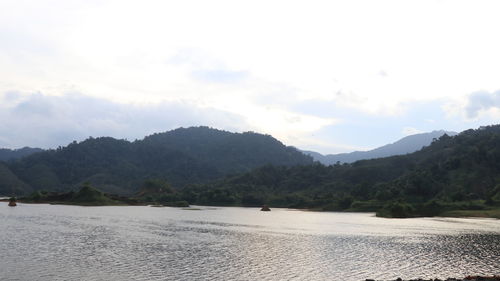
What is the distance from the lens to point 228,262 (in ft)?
237

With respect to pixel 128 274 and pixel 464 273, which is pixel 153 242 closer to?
pixel 128 274

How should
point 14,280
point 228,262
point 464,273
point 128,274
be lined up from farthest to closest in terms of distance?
point 228,262
point 464,273
point 128,274
point 14,280

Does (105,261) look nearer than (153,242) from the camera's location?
Yes

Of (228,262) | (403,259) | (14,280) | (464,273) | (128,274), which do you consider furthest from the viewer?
(403,259)

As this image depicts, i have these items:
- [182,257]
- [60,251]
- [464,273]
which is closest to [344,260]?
[464,273]

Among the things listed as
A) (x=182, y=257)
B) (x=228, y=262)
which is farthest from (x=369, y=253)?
(x=182, y=257)

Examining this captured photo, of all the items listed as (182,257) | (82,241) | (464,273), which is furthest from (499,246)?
(82,241)

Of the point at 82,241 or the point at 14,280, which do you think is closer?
the point at 14,280

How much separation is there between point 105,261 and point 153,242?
25.5m

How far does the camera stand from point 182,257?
247 feet

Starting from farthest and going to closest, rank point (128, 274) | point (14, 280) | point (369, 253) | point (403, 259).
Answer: point (369, 253) < point (403, 259) < point (128, 274) < point (14, 280)

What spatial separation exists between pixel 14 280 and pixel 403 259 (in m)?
56.8

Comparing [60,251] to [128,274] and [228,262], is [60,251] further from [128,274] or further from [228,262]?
[228,262]

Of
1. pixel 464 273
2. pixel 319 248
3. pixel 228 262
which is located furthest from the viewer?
pixel 319 248
